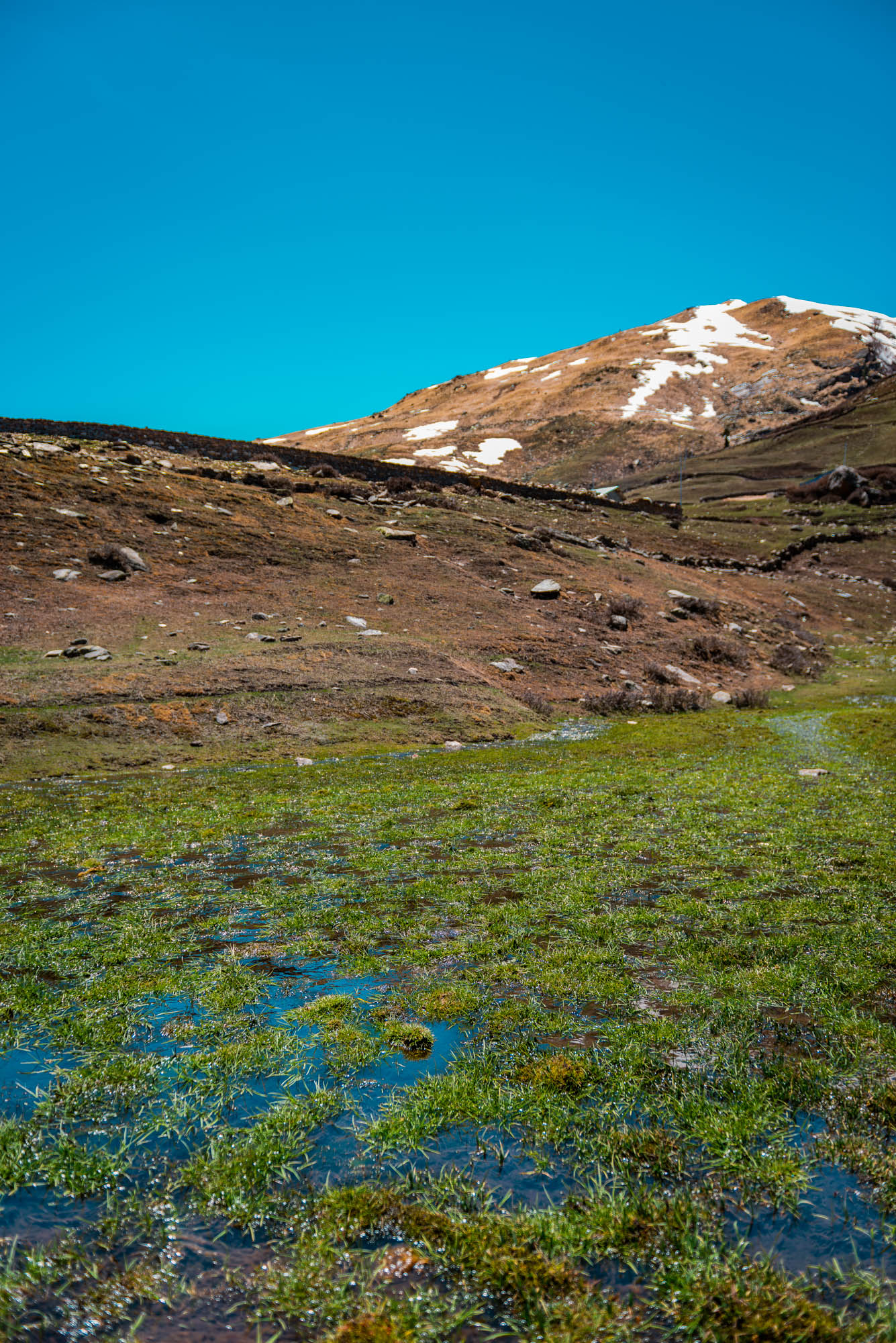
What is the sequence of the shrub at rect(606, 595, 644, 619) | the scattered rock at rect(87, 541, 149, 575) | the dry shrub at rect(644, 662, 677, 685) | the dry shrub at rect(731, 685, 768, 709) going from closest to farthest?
the dry shrub at rect(731, 685, 768, 709) → the scattered rock at rect(87, 541, 149, 575) → the dry shrub at rect(644, 662, 677, 685) → the shrub at rect(606, 595, 644, 619)

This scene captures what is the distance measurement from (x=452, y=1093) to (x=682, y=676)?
25626 mm

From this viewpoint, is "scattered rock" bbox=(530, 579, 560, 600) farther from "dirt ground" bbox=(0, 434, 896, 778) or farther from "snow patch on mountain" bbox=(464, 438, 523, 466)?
"snow patch on mountain" bbox=(464, 438, 523, 466)

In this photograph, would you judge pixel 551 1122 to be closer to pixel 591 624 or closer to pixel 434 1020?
pixel 434 1020

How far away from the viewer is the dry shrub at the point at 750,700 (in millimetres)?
26641

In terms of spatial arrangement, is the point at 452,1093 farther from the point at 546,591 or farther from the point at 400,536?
the point at 400,536

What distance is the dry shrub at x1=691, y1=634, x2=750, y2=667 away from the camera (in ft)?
104

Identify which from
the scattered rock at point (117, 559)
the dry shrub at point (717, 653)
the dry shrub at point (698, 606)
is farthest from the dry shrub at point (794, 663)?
the scattered rock at point (117, 559)

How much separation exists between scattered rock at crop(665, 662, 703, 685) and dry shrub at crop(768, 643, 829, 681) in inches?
218

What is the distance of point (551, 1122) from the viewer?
4680mm

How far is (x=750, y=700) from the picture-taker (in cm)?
2667

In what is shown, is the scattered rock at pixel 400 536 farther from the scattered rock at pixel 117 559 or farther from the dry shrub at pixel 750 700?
the dry shrub at pixel 750 700

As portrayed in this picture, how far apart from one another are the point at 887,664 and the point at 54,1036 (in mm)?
36945

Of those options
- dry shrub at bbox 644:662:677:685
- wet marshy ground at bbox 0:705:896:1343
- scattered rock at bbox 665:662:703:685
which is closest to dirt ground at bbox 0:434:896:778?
dry shrub at bbox 644:662:677:685

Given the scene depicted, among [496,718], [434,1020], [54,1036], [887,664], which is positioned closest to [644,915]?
[434,1020]
